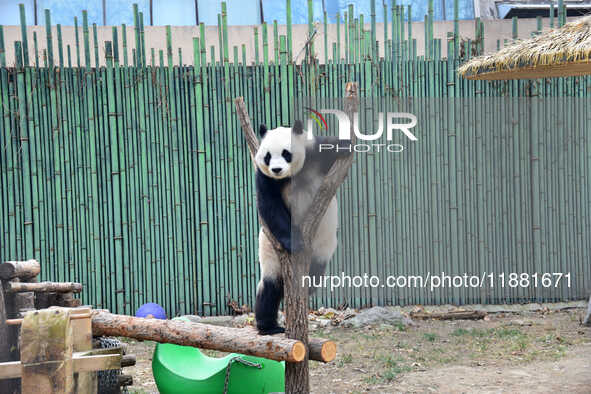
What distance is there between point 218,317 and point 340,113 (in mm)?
3383

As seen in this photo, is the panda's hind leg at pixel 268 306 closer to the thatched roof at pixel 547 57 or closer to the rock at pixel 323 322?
the rock at pixel 323 322

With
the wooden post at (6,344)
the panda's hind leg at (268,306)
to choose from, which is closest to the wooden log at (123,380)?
the wooden post at (6,344)

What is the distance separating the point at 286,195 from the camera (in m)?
3.48

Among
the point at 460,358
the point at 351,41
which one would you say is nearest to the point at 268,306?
the point at 460,358

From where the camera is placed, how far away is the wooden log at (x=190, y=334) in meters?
3.21

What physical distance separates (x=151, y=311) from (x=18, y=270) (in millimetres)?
2106

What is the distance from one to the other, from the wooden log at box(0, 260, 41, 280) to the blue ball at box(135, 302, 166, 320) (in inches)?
73.7

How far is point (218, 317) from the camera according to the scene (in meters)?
6.29

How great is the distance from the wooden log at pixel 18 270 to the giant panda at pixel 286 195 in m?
1.34

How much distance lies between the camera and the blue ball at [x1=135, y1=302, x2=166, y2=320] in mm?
5672

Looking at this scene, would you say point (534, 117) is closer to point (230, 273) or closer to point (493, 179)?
point (493, 179)

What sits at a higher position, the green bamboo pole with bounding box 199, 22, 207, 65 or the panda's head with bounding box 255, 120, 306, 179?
the green bamboo pole with bounding box 199, 22, 207, 65

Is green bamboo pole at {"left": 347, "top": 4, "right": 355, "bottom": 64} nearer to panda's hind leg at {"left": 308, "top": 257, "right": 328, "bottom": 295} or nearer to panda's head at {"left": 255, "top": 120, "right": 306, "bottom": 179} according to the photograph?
panda's head at {"left": 255, "top": 120, "right": 306, "bottom": 179}

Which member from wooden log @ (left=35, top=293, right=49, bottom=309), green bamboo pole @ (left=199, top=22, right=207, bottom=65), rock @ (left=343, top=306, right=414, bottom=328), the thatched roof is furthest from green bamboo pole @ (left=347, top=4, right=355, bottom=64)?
wooden log @ (left=35, top=293, right=49, bottom=309)
